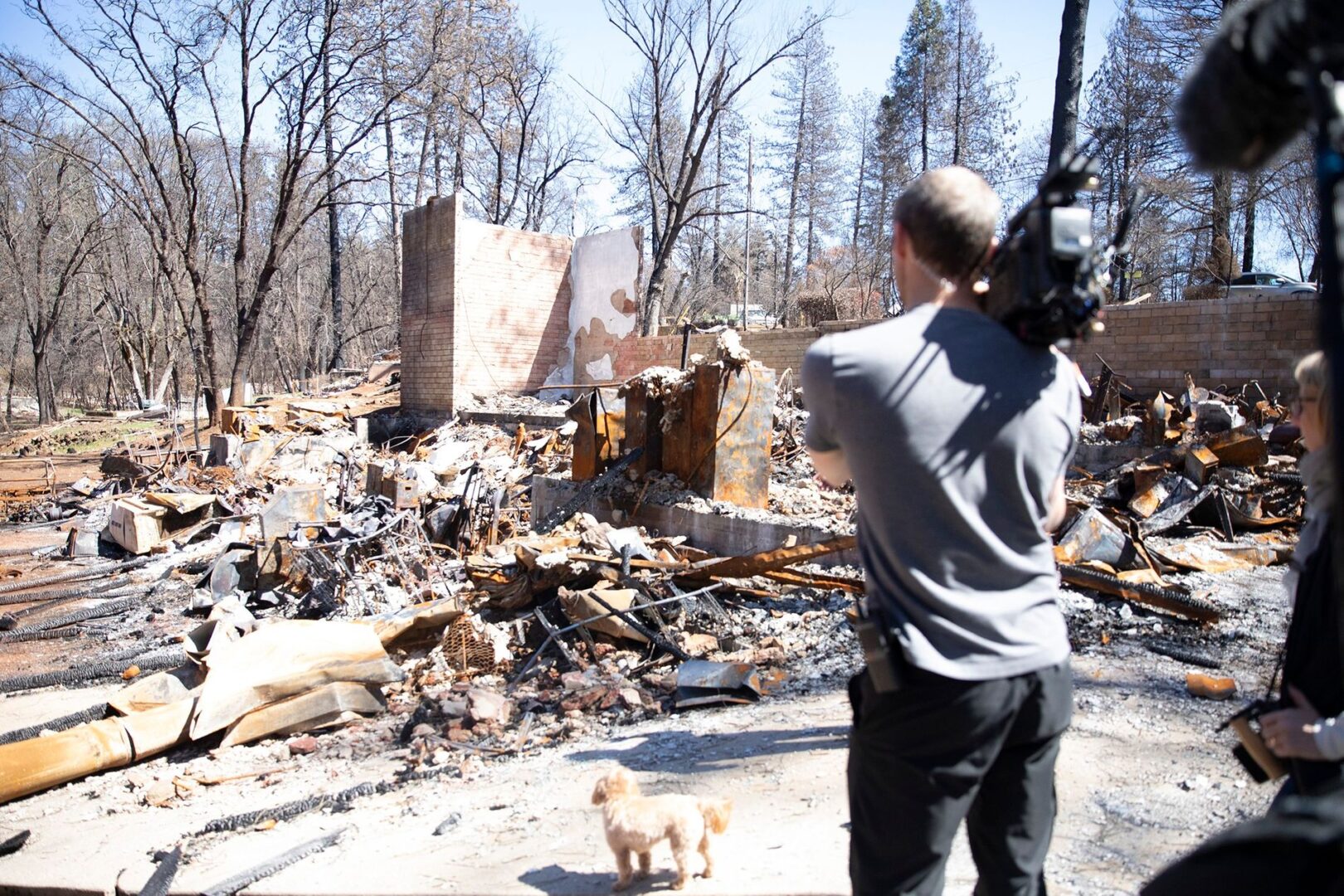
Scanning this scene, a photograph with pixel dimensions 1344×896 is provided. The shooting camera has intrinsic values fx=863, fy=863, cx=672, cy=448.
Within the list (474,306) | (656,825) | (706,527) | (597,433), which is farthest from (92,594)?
(474,306)

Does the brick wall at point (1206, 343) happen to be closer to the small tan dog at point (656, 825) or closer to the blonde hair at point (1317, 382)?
the blonde hair at point (1317, 382)

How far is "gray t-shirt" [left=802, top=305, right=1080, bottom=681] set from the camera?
1.47 m

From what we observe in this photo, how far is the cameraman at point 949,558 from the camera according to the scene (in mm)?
1460

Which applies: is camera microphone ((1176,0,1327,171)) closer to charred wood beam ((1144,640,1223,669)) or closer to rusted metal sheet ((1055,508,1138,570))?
charred wood beam ((1144,640,1223,669))

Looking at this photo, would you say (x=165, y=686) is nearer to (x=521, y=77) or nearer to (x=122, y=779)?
(x=122, y=779)

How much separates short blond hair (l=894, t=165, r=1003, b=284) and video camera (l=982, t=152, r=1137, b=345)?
0.06m

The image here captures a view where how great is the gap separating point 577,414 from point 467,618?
3.47 m

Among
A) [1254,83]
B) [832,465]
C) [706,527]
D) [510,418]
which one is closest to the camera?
[1254,83]

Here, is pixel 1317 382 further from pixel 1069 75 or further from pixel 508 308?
pixel 508 308

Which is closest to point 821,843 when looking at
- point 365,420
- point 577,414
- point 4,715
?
point 4,715

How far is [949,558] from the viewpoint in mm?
1486

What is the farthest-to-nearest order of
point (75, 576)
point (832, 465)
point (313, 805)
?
point (75, 576) < point (313, 805) < point (832, 465)

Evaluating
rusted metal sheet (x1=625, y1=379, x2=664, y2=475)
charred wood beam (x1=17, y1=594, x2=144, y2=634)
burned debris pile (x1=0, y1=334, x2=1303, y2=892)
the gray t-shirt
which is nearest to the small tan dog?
the gray t-shirt

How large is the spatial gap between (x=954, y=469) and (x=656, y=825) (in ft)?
5.06
